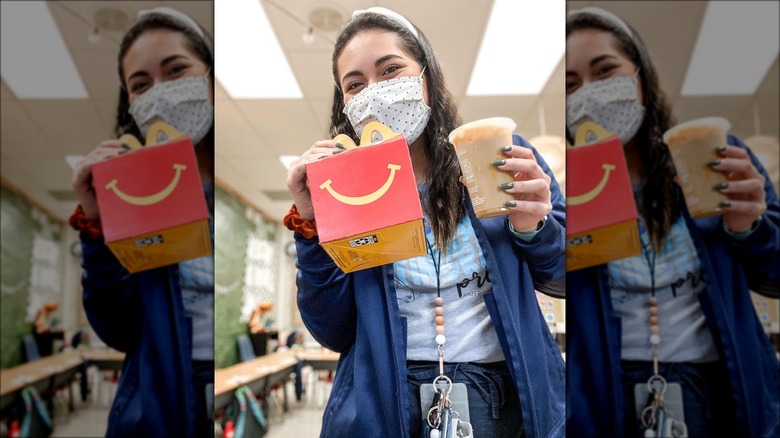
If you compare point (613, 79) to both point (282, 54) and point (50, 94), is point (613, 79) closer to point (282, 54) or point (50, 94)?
point (282, 54)

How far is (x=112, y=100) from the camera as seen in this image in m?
1.10

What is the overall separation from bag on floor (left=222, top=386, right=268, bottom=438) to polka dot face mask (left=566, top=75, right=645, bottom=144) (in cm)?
83

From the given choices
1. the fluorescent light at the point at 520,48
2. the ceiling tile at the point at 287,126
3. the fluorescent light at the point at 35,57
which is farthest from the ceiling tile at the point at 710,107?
the fluorescent light at the point at 35,57

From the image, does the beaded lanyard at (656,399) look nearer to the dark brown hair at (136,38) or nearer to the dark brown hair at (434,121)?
the dark brown hair at (434,121)

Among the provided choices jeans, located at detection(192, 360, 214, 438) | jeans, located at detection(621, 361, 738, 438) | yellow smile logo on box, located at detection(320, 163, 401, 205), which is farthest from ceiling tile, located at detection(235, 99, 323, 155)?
jeans, located at detection(621, 361, 738, 438)

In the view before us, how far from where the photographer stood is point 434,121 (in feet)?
2.61

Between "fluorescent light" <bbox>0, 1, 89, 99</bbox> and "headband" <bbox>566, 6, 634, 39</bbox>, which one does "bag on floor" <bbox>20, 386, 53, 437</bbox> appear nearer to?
"fluorescent light" <bbox>0, 1, 89, 99</bbox>

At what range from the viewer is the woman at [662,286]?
969 mm

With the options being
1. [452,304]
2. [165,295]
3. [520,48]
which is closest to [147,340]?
[165,295]

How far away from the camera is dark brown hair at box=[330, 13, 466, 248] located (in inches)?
31.1

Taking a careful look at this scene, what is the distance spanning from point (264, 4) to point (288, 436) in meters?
0.76

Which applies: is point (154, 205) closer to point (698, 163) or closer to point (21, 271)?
point (21, 271)

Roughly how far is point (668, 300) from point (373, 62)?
779mm

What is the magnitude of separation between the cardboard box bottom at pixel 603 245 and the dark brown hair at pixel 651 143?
5cm
